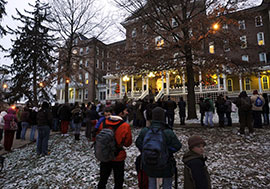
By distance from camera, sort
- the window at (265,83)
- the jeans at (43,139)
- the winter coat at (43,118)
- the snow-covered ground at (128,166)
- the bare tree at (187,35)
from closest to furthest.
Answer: the snow-covered ground at (128,166), the winter coat at (43,118), the jeans at (43,139), the bare tree at (187,35), the window at (265,83)

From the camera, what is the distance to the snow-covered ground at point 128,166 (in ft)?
13.4

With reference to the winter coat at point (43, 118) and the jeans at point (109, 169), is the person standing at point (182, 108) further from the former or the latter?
the jeans at point (109, 169)

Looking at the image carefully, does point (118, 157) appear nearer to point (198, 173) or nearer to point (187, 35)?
point (198, 173)

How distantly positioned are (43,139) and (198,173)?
6.43m

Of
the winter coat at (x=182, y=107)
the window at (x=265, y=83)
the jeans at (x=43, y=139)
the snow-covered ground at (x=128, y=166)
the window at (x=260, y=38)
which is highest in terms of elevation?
the window at (x=260, y=38)

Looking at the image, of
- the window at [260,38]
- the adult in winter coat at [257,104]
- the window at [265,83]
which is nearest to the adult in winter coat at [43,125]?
the adult in winter coat at [257,104]

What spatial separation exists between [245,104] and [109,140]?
659 centimetres

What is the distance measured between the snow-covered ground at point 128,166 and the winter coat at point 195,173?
6.17 ft

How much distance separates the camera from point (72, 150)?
22.9 ft

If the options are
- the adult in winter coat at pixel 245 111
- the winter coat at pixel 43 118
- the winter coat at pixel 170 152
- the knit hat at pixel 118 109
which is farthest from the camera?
the adult in winter coat at pixel 245 111

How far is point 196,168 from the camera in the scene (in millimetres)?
2186

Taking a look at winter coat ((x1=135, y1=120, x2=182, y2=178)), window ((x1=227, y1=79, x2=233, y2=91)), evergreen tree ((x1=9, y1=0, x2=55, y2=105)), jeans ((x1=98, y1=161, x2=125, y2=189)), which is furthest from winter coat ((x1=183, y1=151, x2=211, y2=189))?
window ((x1=227, y1=79, x2=233, y2=91))

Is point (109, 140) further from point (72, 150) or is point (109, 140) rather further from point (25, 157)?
point (25, 157)

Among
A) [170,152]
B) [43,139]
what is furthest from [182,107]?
[170,152]
